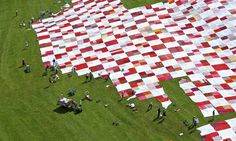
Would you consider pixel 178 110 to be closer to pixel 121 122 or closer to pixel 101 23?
pixel 121 122

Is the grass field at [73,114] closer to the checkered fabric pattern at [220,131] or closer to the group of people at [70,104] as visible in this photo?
the group of people at [70,104]

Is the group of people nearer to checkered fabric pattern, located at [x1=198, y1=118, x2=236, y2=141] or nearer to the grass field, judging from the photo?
the grass field

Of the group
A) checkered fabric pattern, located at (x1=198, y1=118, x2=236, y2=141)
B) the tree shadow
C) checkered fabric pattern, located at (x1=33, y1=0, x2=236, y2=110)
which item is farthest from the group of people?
checkered fabric pattern, located at (x1=198, y1=118, x2=236, y2=141)

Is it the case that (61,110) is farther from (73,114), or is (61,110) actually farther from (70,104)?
(73,114)

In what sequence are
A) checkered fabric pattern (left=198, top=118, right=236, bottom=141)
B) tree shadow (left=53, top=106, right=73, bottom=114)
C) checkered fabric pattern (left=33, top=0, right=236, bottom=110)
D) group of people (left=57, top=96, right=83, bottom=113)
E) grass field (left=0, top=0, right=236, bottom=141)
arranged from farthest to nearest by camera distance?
checkered fabric pattern (left=33, top=0, right=236, bottom=110)
tree shadow (left=53, top=106, right=73, bottom=114)
group of people (left=57, top=96, right=83, bottom=113)
grass field (left=0, top=0, right=236, bottom=141)
checkered fabric pattern (left=198, top=118, right=236, bottom=141)

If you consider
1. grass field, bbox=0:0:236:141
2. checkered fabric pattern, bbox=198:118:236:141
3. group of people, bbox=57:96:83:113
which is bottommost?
checkered fabric pattern, bbox=198:118:236:141

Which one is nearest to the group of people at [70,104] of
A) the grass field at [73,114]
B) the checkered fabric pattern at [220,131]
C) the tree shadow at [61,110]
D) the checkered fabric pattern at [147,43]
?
the tree shadow at [61,110]

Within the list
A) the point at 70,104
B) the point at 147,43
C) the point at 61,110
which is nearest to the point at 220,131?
the point at 70,104
